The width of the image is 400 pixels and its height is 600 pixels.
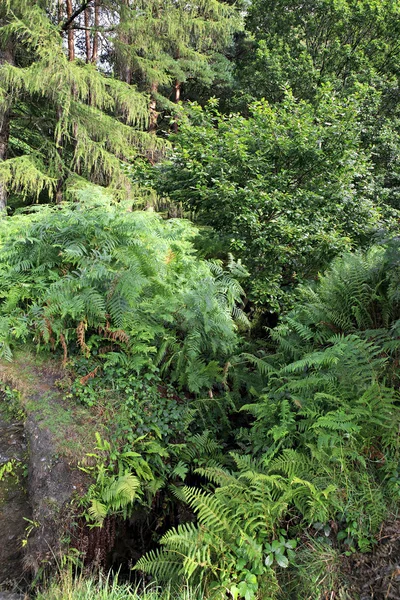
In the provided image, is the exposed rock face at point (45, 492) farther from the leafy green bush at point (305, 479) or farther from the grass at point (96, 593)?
the leafy green bush at point (305, 479)

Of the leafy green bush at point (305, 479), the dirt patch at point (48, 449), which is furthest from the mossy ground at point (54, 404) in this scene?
the leafy green bush at point (305, 479)

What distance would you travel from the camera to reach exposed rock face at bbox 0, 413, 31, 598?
2541mm

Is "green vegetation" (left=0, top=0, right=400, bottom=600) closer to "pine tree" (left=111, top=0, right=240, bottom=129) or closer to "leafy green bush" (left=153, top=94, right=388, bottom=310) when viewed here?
"leafy green bush" (left=153, top=94, right=388, bottom=310)

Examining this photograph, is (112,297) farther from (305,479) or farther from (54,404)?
(305,479)

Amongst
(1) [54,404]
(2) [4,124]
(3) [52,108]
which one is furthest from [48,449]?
(3) [52,108]

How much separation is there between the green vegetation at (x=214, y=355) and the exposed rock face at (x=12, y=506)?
26 cm

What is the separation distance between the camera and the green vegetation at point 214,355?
236cm

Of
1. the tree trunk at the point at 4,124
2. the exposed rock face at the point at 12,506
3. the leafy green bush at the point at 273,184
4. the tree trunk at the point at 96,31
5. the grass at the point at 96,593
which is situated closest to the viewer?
the grass at the point at 96,593

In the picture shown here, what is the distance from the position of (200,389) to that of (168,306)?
3.19 feet

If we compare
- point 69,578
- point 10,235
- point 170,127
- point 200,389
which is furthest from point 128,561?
point 170,127

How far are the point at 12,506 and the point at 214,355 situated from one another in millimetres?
2238

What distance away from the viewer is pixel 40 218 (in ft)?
14.5

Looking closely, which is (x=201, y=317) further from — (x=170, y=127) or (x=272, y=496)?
(x=170, y=127)

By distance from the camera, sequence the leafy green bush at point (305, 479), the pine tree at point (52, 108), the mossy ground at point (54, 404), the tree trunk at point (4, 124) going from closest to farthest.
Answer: the leafy green bush at point (305, 479) < the mossy ground at point (54, 404) < the pine tree at point (52, 108) < the tree trunk at point (4, 124)
